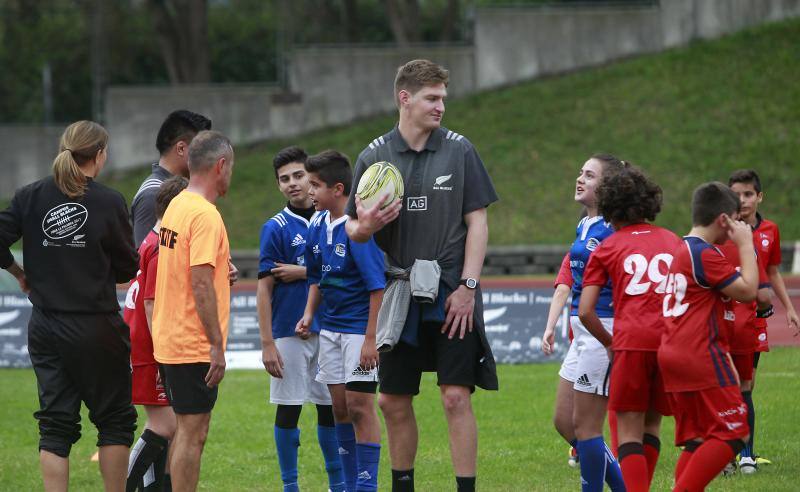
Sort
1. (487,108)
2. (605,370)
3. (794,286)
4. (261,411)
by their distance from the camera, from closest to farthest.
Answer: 1. (605,370)
2. (261,411)
3. (794,286)
4. (487,108)

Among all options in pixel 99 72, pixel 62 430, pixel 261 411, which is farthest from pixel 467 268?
pixel 99 72

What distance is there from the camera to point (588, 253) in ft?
21.9

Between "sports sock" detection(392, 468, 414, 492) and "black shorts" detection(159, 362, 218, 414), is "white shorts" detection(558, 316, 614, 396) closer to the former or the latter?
"sports sock" detection(392, 468, 414, 492)

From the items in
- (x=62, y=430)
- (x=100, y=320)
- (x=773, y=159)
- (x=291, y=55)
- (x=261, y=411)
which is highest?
(x=291, y=55)

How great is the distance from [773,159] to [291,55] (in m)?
12.3

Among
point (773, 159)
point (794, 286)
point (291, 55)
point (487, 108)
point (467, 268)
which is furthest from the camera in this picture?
point (291, 55)

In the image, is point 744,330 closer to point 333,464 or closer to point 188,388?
point 333,464

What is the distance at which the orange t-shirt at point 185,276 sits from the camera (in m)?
5.96

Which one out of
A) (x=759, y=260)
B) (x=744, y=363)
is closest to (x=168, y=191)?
(x=744, y=363)

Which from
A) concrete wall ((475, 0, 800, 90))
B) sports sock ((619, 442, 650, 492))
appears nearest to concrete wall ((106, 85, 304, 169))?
concrete wall ((475, 0, 800, 90))

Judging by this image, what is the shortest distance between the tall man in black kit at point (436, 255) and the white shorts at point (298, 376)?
1.58m

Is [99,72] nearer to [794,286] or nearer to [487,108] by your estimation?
[487,108]

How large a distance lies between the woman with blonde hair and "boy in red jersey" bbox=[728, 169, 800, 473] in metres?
4.41

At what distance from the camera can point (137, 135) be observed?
91.0 ft
